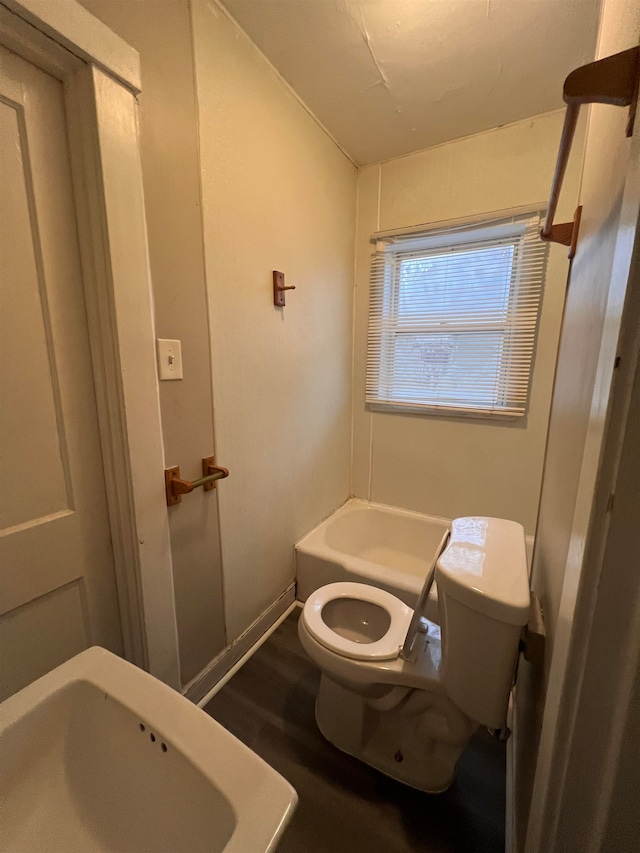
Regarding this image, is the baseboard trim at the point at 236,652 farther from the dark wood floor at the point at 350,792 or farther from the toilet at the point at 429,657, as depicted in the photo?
the toilet at the point at 429,657

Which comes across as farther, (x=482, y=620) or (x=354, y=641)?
(x=354, y=641)

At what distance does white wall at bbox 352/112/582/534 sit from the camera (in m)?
1.66

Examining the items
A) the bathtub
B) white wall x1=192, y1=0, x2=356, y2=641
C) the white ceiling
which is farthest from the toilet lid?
the white ceiling

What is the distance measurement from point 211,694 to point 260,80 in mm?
2437

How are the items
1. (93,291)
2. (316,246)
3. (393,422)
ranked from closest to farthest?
1. (93,291)
2. (316,246)
3. (393,422)

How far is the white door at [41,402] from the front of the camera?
0.78 meters

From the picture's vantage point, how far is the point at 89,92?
0.81 meters

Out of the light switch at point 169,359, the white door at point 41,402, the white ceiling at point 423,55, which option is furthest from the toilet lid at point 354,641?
the white ceiling at point 423,55

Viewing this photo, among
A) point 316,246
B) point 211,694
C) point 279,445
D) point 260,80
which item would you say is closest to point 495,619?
point 279,445

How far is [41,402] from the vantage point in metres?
0.86

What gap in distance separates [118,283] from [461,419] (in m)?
1.79

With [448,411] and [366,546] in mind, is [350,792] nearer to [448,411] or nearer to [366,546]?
[366,546]

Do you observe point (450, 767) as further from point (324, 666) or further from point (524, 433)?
point (524, 433)

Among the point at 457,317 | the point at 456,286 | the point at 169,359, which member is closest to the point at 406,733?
the point at 169,359
